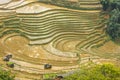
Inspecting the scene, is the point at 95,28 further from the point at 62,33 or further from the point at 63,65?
the point at 63,65

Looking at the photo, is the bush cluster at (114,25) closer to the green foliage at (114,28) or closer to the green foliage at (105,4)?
the green foliage at (114,28)

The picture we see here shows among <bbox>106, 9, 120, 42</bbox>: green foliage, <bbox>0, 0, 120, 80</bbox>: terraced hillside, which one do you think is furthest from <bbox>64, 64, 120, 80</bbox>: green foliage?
<bbox>106, 9, 120, 42</bbox>: green foliage

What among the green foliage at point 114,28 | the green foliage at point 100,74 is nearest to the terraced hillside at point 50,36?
the green foliage at point 114,28

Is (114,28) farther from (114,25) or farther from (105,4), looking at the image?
(105,4)

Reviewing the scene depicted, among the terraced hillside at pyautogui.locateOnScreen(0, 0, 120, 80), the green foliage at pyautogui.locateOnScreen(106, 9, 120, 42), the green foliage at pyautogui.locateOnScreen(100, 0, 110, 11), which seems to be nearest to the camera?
the terraced hillside at pyautogui.locateOnScreen(0, 0, 120, 80)

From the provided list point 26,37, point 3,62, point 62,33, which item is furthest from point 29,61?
point 62,33

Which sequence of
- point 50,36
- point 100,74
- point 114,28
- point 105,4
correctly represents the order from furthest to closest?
point 105,4, point 114,28, point 50,36, point 100,74

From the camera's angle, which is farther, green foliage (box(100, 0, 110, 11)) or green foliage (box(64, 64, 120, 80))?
green foliage (box(100, 0, 110, 11))

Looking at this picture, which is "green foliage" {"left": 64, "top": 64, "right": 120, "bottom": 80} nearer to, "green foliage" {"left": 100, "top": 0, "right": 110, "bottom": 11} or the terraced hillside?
the terraced hillside

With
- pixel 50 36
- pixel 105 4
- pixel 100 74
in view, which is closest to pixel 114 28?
pixel 105 4
